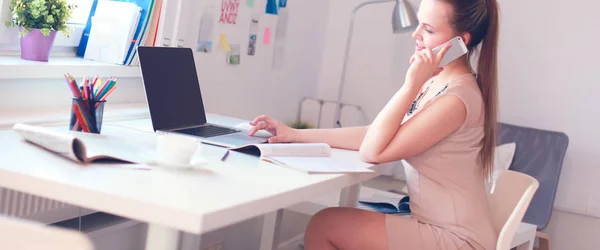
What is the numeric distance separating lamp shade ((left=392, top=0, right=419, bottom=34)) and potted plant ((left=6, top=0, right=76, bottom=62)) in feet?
5.16

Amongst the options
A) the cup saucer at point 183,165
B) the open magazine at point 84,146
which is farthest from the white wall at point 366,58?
the cup saucer at point 183,165

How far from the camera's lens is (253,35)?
3.23 meters

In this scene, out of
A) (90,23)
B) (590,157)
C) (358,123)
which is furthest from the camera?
(358,123)

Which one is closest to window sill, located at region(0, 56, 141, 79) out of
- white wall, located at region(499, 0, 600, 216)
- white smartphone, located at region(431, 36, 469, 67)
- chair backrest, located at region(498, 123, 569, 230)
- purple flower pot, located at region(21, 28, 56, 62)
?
purple flower pot, located at region(21, 28, 56, 62)

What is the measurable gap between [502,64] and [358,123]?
789 millimetres

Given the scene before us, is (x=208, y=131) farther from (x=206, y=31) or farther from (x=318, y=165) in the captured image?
(x=206, y=31)

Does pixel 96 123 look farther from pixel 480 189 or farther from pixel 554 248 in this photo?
pixel 554 248

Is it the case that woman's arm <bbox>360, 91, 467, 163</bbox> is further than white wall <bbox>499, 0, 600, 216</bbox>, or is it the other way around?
white wall <bbox>499, 0, 600, 216</bbox>

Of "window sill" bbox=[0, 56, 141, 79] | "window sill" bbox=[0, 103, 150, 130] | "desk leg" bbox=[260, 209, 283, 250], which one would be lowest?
"desk leg" bbox=[260, 209, 283, 250]

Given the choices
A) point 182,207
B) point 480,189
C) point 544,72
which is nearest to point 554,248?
point 544,72

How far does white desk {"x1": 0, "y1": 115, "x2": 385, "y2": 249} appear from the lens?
1162 millimetres

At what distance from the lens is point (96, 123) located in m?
1.79

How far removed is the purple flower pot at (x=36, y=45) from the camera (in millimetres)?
2207

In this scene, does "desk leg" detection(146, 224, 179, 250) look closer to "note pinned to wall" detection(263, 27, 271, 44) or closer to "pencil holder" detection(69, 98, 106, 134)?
"pencil holder" detection(69, 98, 106, 134)
